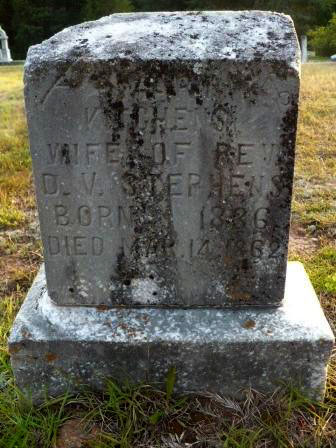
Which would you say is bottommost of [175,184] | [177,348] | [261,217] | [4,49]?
[4,49]

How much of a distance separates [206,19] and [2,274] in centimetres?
214

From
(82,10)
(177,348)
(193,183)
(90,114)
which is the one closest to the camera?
(90,114)

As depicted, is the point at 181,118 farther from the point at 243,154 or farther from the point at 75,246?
the point at 75,246

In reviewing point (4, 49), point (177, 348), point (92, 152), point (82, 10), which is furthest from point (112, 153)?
point (82, 10)

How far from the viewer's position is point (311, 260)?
3.52m

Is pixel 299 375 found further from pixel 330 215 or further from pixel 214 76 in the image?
pixel 330 215

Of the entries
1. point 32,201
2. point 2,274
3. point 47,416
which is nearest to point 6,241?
point 2,274

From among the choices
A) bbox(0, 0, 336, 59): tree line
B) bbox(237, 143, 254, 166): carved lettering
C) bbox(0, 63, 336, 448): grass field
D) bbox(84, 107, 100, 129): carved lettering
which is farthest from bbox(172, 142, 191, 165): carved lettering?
bbox(0, 0, 336, 59): tree line

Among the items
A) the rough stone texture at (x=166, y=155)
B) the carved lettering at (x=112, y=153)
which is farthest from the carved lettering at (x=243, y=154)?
the carved lettering at (x=112, y=153)

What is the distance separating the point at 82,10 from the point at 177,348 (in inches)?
1289

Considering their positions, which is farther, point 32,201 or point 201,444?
point 32,201

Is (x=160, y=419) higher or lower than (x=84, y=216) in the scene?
lower

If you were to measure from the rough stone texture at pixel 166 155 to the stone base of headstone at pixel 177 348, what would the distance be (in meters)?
0.09

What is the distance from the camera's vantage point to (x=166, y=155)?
2.10 meters
